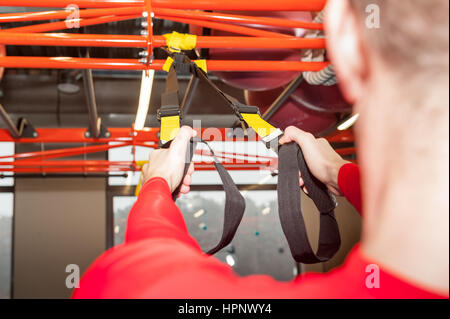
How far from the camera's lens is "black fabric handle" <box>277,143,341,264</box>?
77 cm

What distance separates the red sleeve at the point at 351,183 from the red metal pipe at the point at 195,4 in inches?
25.7

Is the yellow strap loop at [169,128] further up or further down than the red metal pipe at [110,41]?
further down

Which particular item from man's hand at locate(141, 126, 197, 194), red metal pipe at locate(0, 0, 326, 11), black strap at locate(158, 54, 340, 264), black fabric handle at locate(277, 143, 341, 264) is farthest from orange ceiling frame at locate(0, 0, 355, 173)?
black fabric handle at locate(277, 143, 341, 264)

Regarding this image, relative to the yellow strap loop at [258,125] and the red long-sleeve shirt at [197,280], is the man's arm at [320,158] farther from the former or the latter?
the red long-sleeve shirt at [197,280]

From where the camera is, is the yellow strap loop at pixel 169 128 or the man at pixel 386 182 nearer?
the man at pixel 386 182

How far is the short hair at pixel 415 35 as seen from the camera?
37 cm

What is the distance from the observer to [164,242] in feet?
1.56

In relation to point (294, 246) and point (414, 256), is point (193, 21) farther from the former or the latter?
point (414, 256)

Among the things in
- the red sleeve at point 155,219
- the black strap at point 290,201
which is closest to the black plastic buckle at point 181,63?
the black strap at point 290,201

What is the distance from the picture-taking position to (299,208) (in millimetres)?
771

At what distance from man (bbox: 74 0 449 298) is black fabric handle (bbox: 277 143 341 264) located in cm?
34

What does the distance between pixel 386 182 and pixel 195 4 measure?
106 centimetres

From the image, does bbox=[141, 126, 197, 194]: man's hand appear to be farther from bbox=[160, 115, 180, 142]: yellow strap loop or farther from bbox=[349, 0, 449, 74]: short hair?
bbox=[349, 0, 449, 74]: short hair

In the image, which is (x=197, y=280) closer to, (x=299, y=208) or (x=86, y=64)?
(x=299, y=208)
